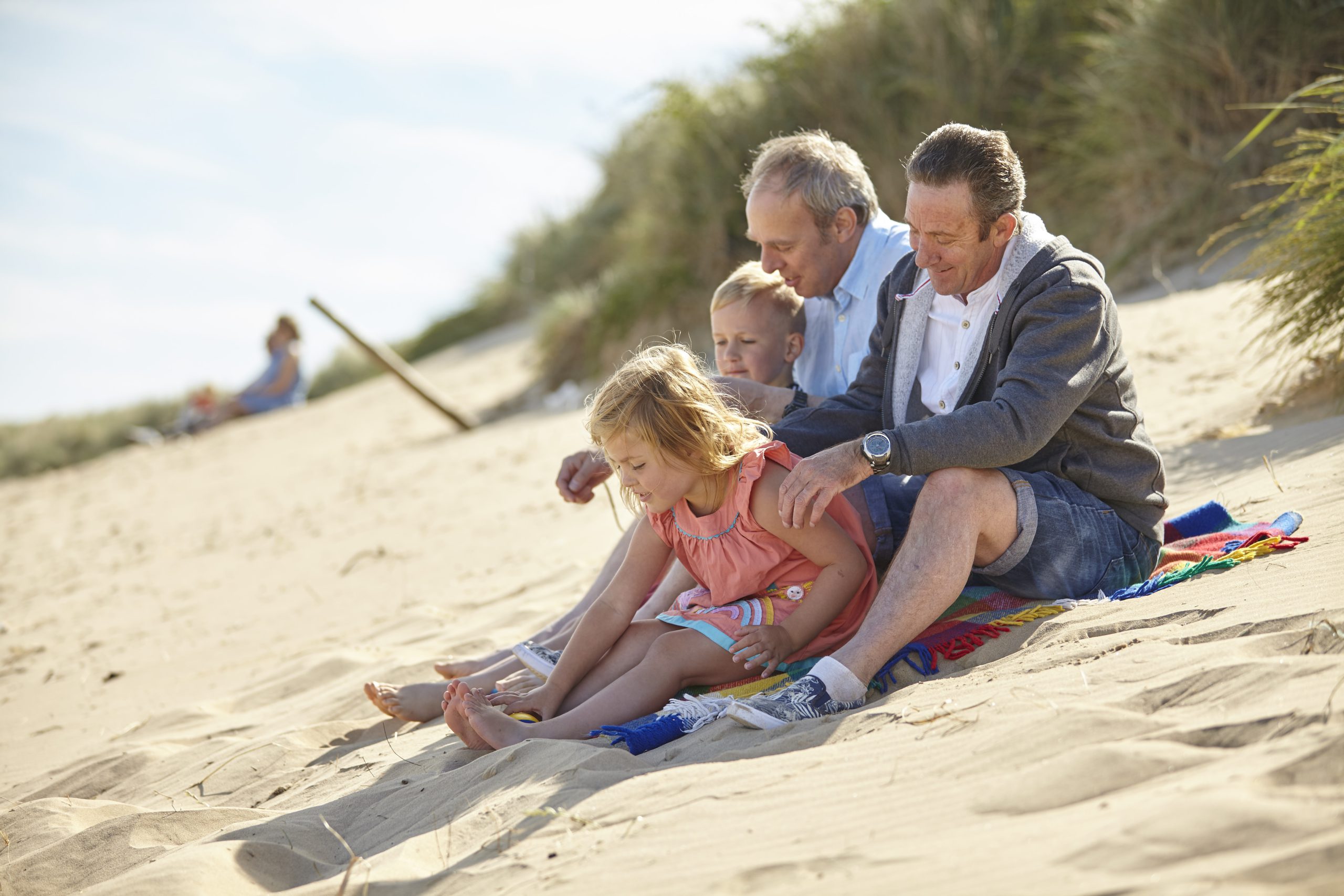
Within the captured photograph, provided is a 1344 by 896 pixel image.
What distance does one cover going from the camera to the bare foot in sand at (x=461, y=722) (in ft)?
10.3

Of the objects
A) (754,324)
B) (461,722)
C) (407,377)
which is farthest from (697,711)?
(407,377)

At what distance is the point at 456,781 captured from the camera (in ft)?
9.44

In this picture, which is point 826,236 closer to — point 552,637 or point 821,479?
point 821,479

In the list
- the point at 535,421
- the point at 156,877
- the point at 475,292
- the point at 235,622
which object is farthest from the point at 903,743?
the point at 475,292

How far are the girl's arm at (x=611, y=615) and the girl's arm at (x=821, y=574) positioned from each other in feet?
1.34

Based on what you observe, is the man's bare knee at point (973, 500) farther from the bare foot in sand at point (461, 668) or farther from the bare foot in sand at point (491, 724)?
the bare foot in sand at point (461, 668)

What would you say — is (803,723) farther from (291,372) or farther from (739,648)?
(291,372)

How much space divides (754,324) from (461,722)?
182 cm

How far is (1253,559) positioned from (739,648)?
57.1 inches

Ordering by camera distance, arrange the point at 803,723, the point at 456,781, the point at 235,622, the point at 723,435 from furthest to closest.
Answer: the point at 235,622 < the point at 723,435 < the point at 456,781 < the point at 803,723

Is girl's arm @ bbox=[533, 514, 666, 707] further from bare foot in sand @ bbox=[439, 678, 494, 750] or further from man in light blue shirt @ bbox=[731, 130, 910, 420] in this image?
man in light blue shirt @ bbox=[731, 130, 910, 420]

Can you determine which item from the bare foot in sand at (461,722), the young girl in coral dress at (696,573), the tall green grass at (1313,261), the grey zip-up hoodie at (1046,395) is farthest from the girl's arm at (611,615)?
the tall green grass at (1313,261)

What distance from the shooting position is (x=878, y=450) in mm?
2846

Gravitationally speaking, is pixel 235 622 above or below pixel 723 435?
below
